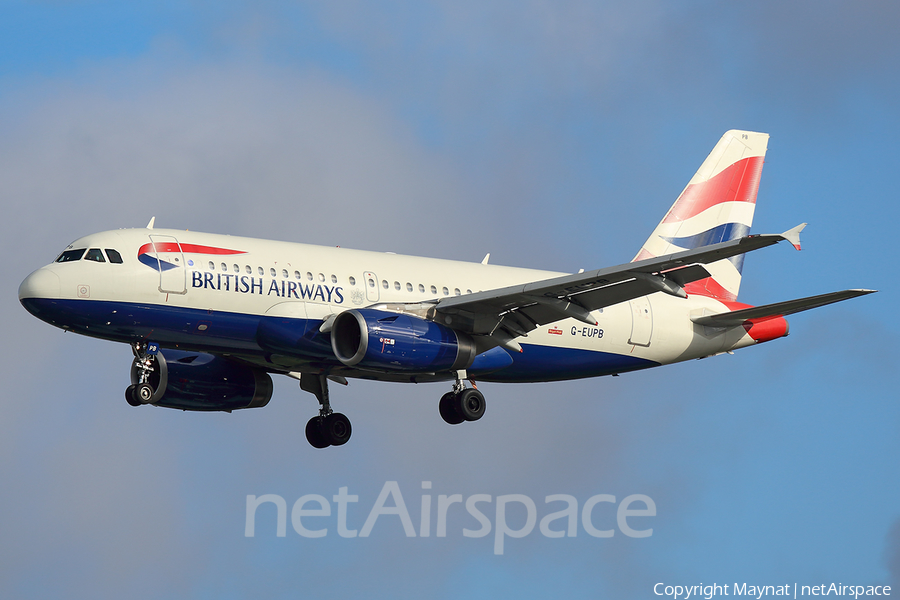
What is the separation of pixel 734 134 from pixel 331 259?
1910cm

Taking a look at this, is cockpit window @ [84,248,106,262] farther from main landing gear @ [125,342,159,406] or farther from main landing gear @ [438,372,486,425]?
main landing gear @ [438,372,486,425]

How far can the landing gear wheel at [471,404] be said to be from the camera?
38.6 meters

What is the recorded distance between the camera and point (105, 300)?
34156mm

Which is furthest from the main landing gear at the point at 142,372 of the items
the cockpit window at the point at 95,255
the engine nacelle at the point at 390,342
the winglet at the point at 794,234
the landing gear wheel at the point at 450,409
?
the winglet at the point at 794,234

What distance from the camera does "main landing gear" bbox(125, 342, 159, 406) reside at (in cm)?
3612

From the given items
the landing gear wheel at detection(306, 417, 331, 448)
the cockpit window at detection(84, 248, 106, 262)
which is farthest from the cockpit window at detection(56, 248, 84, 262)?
the landing gear wheel at detection(306, 417, 331, 448)

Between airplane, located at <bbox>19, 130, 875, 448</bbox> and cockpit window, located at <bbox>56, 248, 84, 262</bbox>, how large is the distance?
45 mm

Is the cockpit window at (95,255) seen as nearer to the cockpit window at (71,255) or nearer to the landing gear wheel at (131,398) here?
the cockpit window at (71,255)

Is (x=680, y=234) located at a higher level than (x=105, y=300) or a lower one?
higher

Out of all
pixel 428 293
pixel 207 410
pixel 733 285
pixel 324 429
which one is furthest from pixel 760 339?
pixel 207 410

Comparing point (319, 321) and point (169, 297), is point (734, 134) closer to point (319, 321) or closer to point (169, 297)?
point (319, 321)

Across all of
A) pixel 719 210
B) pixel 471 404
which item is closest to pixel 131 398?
pixel 471 404

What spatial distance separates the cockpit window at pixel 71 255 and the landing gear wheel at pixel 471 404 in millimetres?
11607

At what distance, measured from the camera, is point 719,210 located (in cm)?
4750
